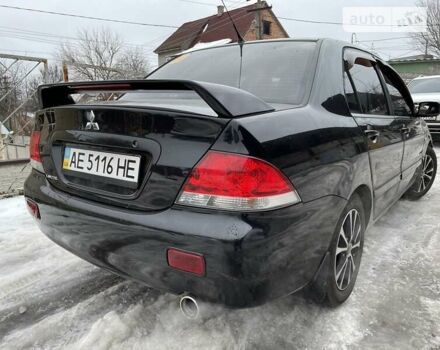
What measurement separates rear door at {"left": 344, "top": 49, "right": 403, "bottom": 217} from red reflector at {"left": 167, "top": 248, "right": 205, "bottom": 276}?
52.3 inches

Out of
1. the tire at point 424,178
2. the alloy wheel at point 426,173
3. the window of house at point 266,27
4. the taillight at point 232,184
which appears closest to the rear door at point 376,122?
the taillight at point 232,184

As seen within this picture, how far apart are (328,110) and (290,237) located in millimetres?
784

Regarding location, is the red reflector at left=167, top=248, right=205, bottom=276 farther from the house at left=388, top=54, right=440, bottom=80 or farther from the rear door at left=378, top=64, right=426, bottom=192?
the house at left=388, top=54, right=440, bottom=80

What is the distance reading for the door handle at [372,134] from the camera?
7.78 feet

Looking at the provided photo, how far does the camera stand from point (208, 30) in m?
34.3

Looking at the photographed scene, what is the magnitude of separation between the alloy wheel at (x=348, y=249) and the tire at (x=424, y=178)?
2.26 m

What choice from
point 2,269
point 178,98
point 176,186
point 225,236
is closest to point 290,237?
point 225,236

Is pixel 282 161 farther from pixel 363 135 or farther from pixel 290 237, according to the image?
pixel 363 135

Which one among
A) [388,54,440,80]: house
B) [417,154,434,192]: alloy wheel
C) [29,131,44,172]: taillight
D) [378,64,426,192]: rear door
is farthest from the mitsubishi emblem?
[388,54,440,80]: house

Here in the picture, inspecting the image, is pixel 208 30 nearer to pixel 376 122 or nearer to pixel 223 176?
pixel 376 122

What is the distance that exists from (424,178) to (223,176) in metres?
3.77

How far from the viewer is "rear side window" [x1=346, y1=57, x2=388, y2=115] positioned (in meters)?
2.54

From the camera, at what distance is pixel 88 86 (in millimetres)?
2012

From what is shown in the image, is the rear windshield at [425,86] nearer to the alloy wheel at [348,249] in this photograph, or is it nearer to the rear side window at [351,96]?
the rear side window at [351,96]
